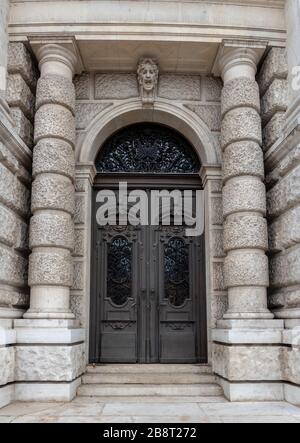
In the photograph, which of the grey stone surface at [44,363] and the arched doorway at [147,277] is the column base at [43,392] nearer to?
the grey stone surface at [44,363]

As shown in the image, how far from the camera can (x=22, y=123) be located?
778 cm

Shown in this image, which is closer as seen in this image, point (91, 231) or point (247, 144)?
point (247, 144)

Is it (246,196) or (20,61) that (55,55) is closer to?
(20,61)

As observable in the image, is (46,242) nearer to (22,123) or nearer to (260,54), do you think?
(22,123)

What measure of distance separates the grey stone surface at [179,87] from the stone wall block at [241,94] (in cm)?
97

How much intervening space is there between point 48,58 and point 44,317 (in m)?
4.11

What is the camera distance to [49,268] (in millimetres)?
7285

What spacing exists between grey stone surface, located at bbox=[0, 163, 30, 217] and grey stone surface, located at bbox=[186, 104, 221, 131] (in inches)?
130

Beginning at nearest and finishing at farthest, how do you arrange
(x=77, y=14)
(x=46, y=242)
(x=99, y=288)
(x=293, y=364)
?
(x=293, y=364), (x=46, y=242), (x=77, y=14), (x=99, y=288)

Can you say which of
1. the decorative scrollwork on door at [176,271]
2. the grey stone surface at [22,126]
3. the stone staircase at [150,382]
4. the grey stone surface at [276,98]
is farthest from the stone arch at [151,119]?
the stone staircase at [150,382]

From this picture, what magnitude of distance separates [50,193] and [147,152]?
7.90 feet

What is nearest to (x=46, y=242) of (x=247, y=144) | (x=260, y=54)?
(x=247, y=144)

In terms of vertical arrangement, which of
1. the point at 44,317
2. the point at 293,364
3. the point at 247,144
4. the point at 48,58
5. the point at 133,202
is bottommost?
the point at 293,364

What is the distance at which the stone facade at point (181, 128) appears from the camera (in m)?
6.98
